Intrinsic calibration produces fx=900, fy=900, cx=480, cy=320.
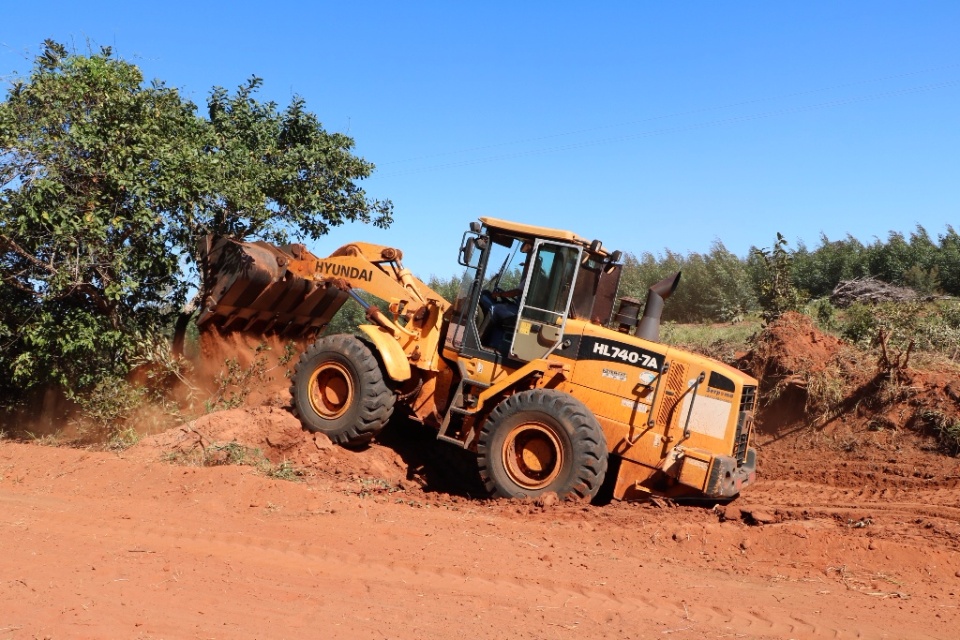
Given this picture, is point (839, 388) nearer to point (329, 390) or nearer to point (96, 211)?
point (329, 390)

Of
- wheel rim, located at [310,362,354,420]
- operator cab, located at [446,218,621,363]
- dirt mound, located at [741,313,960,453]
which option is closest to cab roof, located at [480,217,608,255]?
operator cab, located at [446,218,621,363]

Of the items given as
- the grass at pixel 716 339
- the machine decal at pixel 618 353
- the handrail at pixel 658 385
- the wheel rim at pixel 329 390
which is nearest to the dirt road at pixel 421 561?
the wheel rim at pixel 329 390

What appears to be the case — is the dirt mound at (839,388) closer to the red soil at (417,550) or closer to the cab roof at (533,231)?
the red soil at (417,550)

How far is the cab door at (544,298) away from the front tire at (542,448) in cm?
54

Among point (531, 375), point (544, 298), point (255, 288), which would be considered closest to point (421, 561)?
point (531, 375)

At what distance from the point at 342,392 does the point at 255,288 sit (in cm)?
188

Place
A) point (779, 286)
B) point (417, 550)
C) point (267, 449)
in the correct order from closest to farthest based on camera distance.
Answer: point (417, 550) → point (267, 449) → point (779, 286)

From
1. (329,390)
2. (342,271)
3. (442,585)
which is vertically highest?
(342,271)

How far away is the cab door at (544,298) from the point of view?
29.7ft

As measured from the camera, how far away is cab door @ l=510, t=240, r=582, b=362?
904 centimetres

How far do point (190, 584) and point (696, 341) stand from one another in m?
12.2

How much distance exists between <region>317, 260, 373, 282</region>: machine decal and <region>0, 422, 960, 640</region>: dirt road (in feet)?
6.82

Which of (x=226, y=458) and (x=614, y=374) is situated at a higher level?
(x=614, y=374)

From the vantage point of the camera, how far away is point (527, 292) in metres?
9.10
